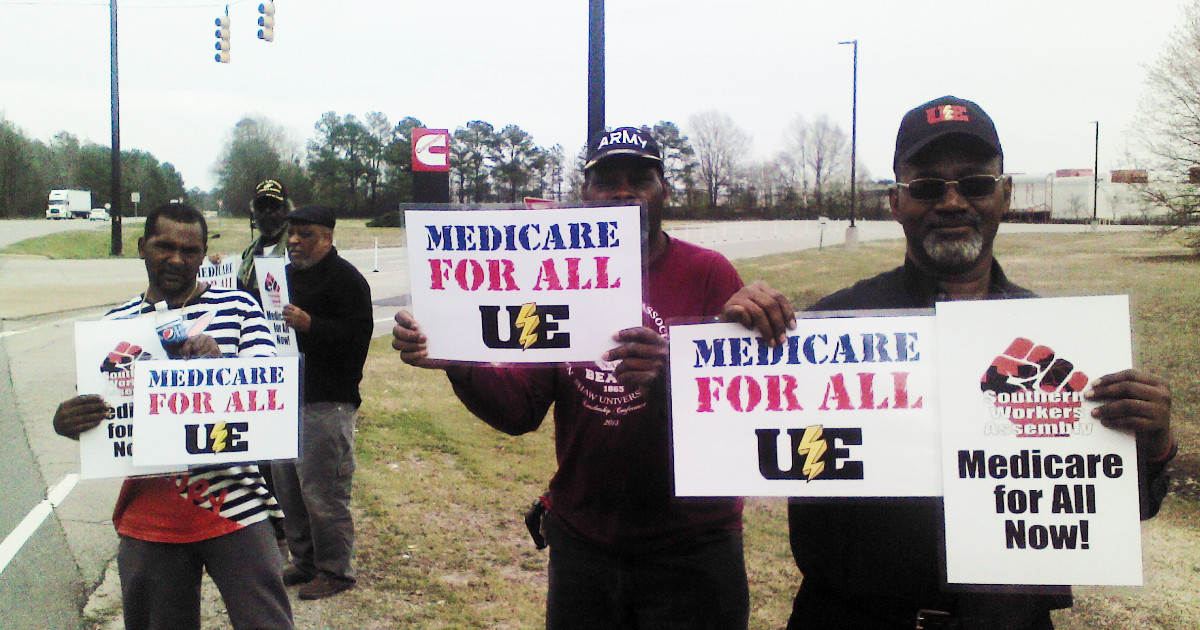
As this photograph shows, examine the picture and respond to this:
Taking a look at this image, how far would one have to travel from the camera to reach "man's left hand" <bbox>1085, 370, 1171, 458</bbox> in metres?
1.83

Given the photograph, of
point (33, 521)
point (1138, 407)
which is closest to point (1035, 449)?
point (1138, 407)

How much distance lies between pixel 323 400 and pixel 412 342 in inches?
103

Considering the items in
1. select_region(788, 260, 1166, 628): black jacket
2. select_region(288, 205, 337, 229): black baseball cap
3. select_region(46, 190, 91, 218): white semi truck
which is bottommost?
select_region(788, 260, 1166, 628): black jacket

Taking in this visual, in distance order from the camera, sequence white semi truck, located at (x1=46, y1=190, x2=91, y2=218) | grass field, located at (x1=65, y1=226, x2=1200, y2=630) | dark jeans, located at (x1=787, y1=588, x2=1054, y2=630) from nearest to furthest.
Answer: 1. dark jeans, located at (x1=787, y1=588, x2=1054, y2=630)
2. grass field, located at (x1=65, y1=226, x2=1200, y2=630)
3. white semi truck, located at (x1=46, y1=190, x2=91, y2=218)

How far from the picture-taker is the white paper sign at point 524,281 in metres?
2.40

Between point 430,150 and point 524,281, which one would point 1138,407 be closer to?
point 524,281

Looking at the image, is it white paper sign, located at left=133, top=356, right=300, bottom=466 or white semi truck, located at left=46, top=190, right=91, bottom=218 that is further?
white semi truck, located at left=46, top=190, right=91, bottom=218

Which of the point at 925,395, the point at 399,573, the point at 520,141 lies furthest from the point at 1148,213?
the point at 520,141

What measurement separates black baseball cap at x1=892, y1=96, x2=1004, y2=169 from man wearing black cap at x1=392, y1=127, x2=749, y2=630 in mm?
687

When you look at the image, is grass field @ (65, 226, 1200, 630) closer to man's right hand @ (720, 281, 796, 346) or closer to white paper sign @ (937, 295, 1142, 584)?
white paper sign @ (937, 295, 1142, 584)

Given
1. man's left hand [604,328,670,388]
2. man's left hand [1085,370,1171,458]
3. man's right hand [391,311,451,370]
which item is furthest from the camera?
man's right hand [391,311,451,370]

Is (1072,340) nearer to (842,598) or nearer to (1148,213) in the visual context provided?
(842,598)

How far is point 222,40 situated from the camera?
21.2 m

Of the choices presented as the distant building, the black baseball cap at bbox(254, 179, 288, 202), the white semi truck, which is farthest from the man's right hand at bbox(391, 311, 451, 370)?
the white semi truck
